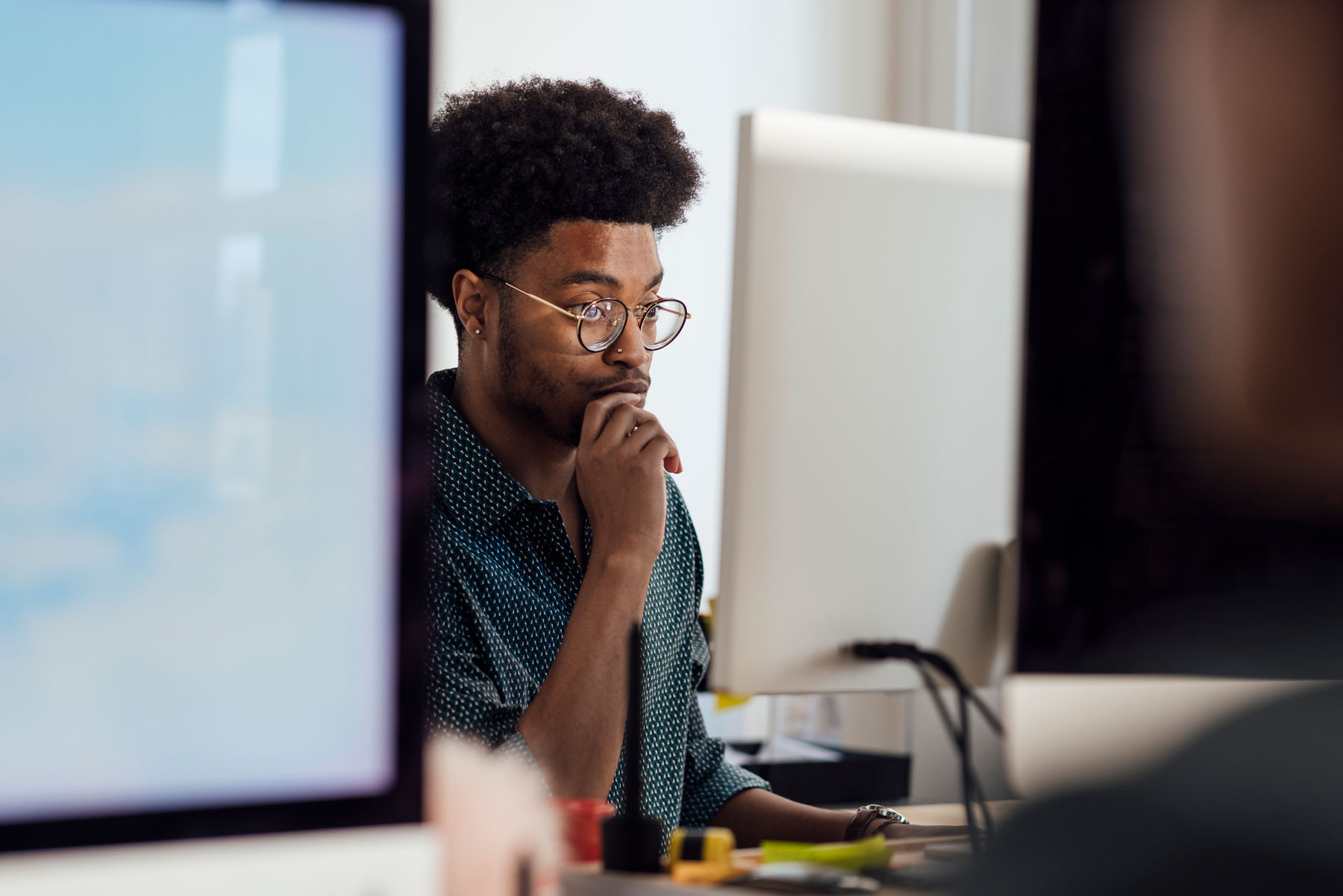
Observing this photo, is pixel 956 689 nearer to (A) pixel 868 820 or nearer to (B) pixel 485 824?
(B) pixel 485 824

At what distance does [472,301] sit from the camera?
1520 mm

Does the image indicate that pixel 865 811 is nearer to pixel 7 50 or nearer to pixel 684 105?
pixel 7 50

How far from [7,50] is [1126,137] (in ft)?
1.56

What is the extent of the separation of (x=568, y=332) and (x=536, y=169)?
0.20m

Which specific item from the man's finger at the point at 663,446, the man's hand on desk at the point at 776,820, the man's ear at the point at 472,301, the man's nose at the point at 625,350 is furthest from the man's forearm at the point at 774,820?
the man's ear at the point at 472,301

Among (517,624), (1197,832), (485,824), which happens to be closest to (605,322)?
(517,624)

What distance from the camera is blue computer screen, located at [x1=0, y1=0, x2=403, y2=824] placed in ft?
1.34

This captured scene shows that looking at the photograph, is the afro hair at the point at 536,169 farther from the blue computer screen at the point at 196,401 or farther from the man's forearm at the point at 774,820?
the blue computer screen at the point at 196,401

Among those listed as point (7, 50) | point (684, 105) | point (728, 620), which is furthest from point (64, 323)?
point (684, 105)

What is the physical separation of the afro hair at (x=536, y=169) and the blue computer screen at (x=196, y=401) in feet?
A: 3.28

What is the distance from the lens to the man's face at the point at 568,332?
1.44 meters

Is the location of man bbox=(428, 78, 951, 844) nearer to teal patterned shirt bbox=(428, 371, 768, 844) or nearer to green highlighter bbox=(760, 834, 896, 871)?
teal patterned shirt bbox=(428, 371, 768, 844)

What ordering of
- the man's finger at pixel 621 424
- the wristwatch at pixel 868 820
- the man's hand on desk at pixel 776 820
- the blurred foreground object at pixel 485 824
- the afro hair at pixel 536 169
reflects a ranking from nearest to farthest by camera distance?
the blurred foreground object at pixel 485 824 → the wristwatch at pixel 868 820 → the man's hand on desk at pixel 776 820 → the man's finger at pixel 621 424 → the afro hair at pixel 536 169

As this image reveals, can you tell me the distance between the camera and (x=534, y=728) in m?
1.13
